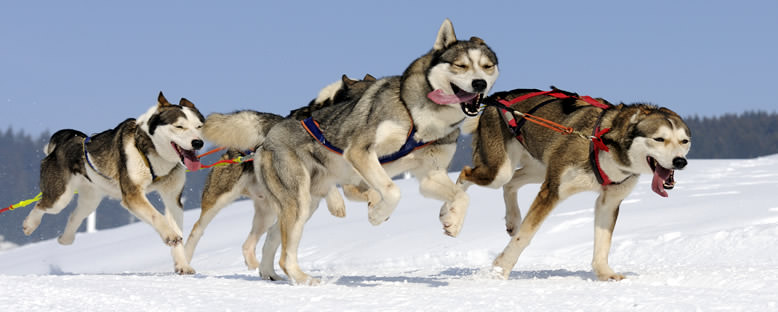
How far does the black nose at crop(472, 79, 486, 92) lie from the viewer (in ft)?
16.3

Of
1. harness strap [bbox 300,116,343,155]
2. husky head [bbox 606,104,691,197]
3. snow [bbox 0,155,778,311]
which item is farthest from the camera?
harness strap [bbox 300,116,343,155]

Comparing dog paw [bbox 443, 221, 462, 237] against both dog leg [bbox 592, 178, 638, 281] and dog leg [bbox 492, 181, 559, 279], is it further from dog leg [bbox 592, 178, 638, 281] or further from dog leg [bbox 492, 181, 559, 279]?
dog leg [bbox 592, 178, 638, 281]

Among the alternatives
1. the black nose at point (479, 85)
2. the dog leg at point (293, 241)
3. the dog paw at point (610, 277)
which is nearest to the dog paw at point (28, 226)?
the dog leg at point (293, 241)

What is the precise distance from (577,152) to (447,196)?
0.98 m

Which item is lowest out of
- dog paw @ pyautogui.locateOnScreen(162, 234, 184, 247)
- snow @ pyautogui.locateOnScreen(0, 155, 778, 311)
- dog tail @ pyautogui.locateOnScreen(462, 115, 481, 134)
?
snow @ pyautogui.locateOnScreen(0, 155, 778, 311)

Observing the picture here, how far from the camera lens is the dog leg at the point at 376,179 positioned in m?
5.20

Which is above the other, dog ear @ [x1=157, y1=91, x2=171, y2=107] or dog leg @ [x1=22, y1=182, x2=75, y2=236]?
dog ear @ [x1=157, y1=91, x2=171, y2=107]

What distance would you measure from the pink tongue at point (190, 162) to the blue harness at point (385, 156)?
1615 mm

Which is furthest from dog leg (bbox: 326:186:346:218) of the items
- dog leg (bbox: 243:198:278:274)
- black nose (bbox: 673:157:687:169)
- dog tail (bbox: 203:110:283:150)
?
black nose (bbox: 673:157:687:169)

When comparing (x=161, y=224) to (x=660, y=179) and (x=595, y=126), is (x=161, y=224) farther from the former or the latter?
(x=660, y=179)

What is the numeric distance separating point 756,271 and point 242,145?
3.76 m

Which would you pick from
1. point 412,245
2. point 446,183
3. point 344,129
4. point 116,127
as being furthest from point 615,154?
point 412,245

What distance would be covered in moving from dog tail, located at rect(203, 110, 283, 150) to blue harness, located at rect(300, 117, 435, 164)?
0.64m

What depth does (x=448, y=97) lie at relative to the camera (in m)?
5.21
